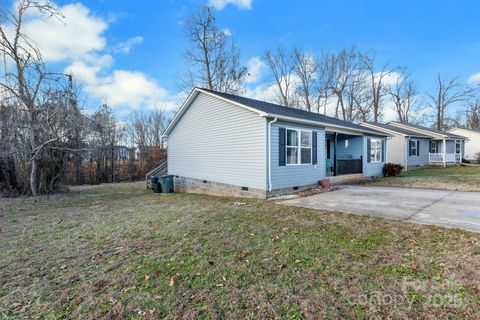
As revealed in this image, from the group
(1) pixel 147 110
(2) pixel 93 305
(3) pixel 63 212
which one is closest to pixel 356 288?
(2) pixel 93 305

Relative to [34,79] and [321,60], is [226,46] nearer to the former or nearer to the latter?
[321,60]

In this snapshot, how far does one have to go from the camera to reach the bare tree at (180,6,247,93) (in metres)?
21.0

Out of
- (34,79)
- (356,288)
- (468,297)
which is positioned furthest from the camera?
(34,79)

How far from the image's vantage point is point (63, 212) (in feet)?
23.8

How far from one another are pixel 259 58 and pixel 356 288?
27927mm

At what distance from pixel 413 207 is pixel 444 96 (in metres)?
41.6

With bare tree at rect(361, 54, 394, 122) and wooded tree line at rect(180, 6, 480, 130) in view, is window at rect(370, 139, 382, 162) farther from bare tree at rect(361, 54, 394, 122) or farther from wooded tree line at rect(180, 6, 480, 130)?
bare tree at rect(361, 54, 394, 122)

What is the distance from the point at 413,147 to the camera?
22.0 metres

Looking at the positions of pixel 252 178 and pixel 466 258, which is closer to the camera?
pixel 466 258

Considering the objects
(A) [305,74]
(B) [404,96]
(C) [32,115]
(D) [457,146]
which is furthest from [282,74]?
(C) [32,115]

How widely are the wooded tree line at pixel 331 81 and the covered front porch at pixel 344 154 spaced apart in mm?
10860

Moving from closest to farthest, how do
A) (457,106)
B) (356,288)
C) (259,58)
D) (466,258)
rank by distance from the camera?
(356,288) → (466,258) → (259,58) → (457,106)

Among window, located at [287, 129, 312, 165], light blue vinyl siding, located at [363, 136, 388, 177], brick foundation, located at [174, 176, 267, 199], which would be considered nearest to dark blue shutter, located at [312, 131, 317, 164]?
window, located at [287, 129, 312, 165]

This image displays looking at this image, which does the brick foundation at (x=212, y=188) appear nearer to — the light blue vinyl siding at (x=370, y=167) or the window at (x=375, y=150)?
the light blue vinyl siding at (x=370, y=167)
